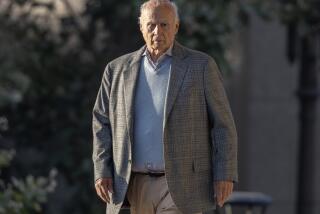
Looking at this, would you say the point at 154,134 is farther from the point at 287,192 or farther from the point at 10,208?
the point at 287,192

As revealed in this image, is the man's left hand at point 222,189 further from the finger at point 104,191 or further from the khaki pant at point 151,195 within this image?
the finger at point 104,191

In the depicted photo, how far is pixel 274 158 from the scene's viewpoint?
1481 centimetres

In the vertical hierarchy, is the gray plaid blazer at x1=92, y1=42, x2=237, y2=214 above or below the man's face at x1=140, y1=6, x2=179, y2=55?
below

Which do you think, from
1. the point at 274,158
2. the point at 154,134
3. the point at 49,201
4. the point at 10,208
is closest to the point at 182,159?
the point at 154,134

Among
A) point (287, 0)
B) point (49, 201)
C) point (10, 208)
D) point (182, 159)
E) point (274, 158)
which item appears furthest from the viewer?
point (274, 158)

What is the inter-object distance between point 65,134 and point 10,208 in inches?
141

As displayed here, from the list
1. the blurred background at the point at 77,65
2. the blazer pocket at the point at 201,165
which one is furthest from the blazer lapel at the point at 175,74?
the blurred background at the point at 77,65

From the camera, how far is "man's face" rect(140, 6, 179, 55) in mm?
6895

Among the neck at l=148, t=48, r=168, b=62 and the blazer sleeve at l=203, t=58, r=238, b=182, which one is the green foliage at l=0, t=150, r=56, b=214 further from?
the blazer sleeve at l=203, t=58, r=238, b=182

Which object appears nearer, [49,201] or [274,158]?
[49,201]

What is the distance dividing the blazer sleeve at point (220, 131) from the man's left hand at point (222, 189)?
2 cm

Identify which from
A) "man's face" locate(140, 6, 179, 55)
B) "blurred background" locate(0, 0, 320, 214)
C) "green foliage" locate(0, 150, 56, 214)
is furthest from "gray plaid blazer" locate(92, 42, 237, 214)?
"blurred background" locate(0, 0, 320, 214)

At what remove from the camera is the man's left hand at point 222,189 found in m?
6.84

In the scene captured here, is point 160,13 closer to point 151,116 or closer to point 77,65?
point 151,116
